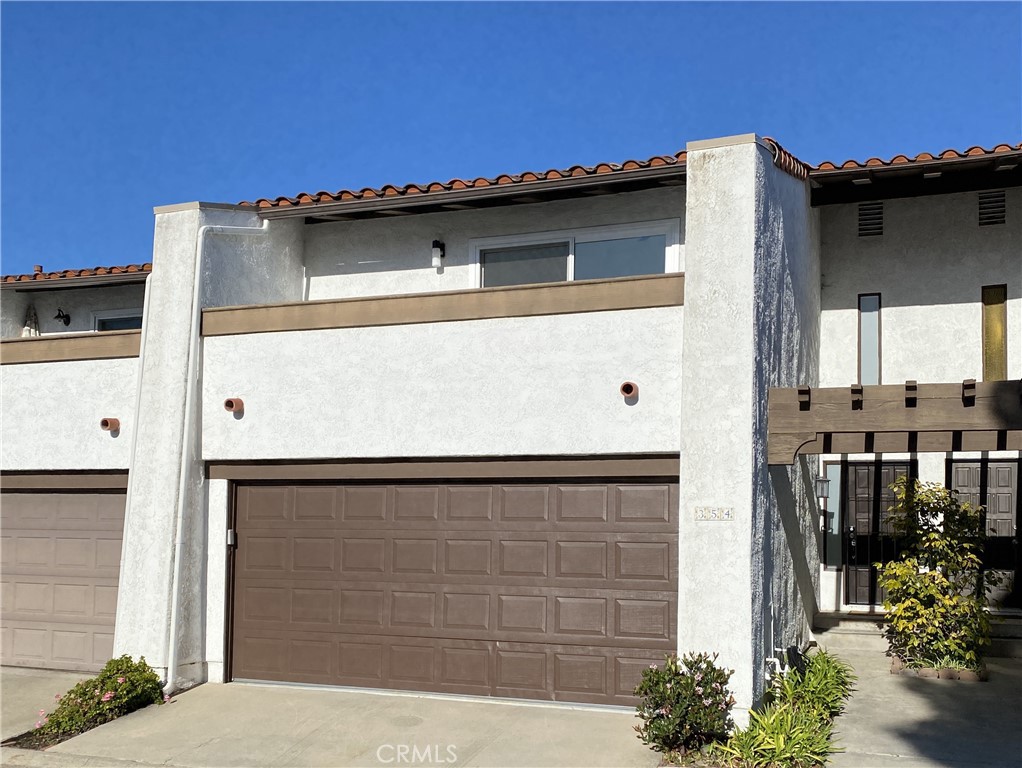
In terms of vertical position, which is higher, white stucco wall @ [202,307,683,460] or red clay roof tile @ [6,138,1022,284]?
red clay roof tile @ [6,138,1022,284]

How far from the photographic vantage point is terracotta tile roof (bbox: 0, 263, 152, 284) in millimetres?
14750

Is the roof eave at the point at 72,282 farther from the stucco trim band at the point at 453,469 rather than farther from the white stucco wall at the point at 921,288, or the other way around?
the white stucco wall at the point at 921,288

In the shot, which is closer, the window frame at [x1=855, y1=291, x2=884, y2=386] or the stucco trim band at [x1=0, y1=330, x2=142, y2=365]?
the stucco trim band at [x1=0, y1=330, x2=142, y2=365]

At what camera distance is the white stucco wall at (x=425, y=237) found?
12805 mm

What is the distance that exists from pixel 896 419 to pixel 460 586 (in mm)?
4806

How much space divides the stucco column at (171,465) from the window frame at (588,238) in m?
3.12

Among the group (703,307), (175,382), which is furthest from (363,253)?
(703,307)

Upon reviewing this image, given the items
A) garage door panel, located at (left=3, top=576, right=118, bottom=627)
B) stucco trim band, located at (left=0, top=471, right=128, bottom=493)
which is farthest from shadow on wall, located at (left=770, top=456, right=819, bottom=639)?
garage door panel, located at (left=3, top=576, right=118, bottom=627)

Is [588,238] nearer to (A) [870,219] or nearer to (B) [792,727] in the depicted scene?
(A) [870,219]

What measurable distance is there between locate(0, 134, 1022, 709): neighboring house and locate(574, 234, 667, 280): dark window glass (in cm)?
4

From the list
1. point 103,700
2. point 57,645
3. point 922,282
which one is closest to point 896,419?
point 922,282

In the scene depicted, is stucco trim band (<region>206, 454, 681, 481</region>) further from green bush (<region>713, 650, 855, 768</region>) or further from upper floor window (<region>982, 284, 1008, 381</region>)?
upper floor window (<region>982, 284, 1008, 381</region>)

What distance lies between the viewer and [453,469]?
11.3 m

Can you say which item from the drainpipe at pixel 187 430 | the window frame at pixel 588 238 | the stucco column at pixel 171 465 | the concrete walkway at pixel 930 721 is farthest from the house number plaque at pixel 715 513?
the drainpipe at pixel 187 430
